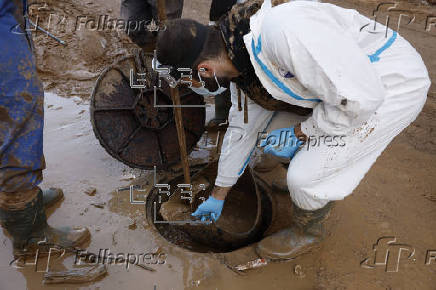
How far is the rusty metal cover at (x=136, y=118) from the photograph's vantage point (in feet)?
9.12

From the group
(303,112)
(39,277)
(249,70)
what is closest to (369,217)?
(303,112)

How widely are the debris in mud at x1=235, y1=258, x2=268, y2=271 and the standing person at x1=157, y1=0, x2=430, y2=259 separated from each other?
0.19 ft

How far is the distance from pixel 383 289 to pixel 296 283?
1.86ft

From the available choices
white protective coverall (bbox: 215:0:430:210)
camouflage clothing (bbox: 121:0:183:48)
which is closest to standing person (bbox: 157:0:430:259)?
white protective coverall (bbox: 215:0:430:210)

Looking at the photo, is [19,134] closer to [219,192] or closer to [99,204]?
[99,204]

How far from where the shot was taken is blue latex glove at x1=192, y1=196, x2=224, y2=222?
2.59 meters

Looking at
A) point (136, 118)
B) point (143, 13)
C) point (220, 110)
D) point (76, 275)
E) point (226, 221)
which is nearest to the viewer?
point (76, 275)

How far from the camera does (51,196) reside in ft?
8.66

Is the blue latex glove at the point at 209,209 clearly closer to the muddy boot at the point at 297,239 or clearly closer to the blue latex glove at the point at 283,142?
the muddy boot at the point at 297,239

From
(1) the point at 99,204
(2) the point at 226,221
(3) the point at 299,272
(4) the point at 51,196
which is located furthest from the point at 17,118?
(3) the point at 299,272

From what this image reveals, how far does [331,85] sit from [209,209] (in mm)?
1410
